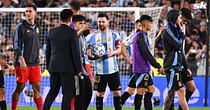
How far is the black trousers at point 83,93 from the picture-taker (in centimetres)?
1432

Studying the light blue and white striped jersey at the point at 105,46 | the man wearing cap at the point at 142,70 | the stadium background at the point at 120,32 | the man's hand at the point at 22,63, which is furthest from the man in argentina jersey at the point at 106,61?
the stadium background at the point at 120,32

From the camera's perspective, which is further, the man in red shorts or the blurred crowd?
the blurred crowd

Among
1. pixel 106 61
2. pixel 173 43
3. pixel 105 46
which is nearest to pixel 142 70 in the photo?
pixel 106 61

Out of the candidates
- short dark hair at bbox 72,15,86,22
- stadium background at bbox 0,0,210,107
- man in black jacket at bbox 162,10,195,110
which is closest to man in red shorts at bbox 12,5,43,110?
short dark hair at bbox 72,15,86,22

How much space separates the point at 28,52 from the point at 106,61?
67.6 inches

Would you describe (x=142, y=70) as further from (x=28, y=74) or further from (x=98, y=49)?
(x=28, y=74)

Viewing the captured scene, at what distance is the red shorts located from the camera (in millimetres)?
15734

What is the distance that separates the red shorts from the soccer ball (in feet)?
4.61

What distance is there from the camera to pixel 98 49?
1548 cm

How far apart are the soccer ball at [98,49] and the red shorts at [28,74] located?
141 centimetres

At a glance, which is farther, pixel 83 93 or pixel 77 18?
pixel 77 18

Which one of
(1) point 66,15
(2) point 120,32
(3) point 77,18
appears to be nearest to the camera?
(1) point 66,15

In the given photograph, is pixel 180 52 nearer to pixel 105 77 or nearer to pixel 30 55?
pixel 105 77

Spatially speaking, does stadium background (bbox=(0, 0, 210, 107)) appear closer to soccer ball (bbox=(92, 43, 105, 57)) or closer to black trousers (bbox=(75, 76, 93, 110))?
soccer ball (bbox=(92, 43, 105, 57))
